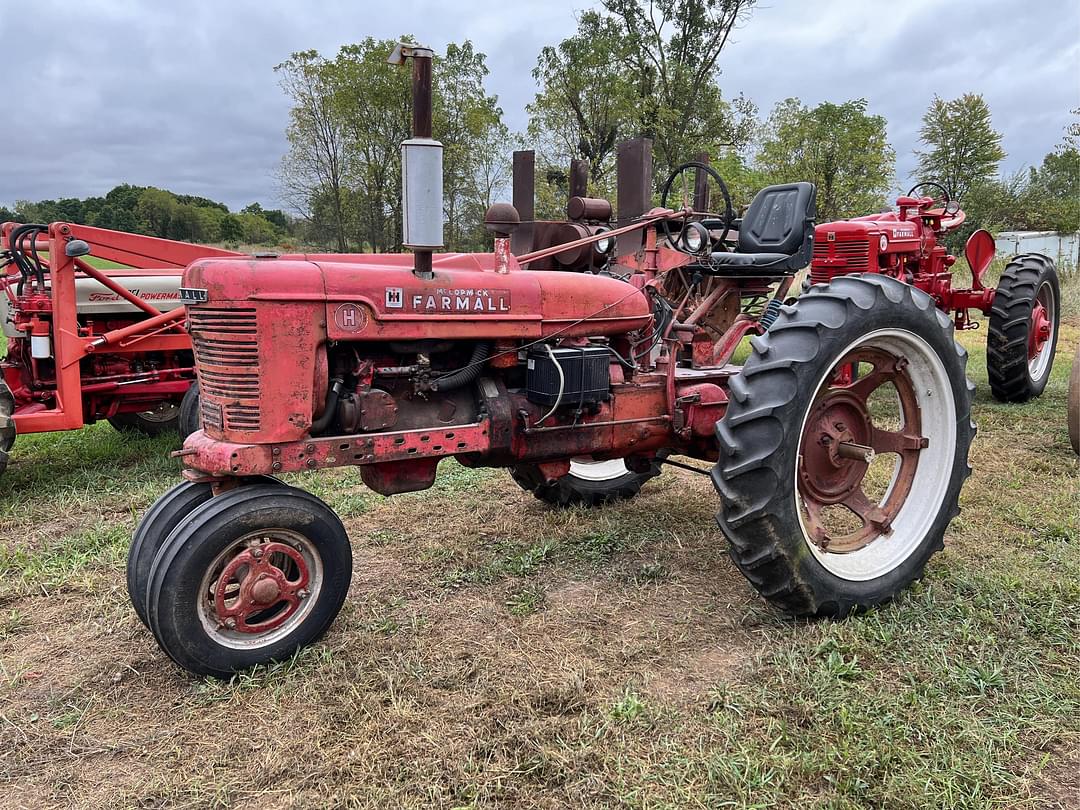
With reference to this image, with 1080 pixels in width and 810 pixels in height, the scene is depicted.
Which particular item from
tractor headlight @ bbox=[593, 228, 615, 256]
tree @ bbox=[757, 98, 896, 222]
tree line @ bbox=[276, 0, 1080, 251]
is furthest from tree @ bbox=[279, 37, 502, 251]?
tractor headlight @ bbox=[593, 228, 615, 256]

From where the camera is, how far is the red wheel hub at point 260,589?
8.36 ft

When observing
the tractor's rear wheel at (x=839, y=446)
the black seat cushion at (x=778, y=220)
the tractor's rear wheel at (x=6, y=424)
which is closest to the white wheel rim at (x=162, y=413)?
the tractor's rear wheel at (x=6, y=424)

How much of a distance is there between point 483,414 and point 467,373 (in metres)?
0.17

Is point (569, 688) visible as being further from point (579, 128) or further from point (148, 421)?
point (579, 128)

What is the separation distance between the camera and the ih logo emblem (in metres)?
2.61

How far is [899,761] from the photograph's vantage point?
217cm

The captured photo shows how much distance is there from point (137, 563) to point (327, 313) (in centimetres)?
107

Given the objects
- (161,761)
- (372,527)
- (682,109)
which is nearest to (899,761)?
(161,761)

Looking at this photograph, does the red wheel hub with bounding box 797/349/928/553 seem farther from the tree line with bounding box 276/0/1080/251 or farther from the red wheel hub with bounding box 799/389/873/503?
the tree line with bounding box 276/0/1080/251

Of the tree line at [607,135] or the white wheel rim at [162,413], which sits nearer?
the white wheel rim at [162,413]

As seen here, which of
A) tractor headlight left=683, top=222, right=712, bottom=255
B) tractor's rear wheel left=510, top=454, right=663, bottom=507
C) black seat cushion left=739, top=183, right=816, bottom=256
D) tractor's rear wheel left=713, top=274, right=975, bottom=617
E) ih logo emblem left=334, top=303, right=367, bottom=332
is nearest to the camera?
ih logo emblem left=334, top=303, right=367, bottom=332

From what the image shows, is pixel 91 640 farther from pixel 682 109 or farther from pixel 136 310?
pixel 682 109

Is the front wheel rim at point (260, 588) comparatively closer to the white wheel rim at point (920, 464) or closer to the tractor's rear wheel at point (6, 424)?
the white wheel rim at point (920, 464)

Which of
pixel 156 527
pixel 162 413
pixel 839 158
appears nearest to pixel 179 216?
pixel 839 158
